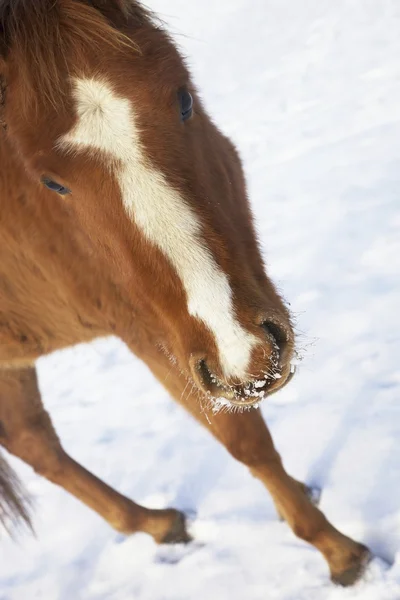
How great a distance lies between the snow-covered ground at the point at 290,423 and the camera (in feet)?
6.14

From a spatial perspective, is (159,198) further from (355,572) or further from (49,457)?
(49,457)

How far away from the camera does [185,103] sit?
1119 mm

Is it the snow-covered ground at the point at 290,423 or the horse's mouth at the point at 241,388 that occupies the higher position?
the horse's mouth at the point at 241,388

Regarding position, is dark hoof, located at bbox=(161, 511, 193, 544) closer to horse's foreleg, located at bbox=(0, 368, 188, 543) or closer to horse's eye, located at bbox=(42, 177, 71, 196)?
horse's foreleg, located at bbox=(0, 368, 188, 543)

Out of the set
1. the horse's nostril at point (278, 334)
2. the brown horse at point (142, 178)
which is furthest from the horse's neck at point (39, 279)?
the horse's nostril at point (278, 334)

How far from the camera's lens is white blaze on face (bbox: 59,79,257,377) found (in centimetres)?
100

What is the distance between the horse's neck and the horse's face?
0.22m

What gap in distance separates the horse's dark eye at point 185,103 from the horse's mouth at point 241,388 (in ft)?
1.74

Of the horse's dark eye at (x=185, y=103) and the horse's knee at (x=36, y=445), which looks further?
the horse's knee at (x=36, y=445)

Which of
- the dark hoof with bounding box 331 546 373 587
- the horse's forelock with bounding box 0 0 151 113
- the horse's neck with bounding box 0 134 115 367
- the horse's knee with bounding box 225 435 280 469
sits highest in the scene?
the horse's forelock with bounding box 0 0 151 113

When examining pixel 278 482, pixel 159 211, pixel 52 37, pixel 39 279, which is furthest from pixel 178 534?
pixel 52 37

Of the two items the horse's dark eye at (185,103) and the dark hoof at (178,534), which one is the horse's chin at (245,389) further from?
the dark hoof at (178,534)

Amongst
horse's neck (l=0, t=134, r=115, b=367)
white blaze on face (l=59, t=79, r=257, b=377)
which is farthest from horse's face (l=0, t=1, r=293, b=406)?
horse's neck (l=0, t=134, r=115, b=367)

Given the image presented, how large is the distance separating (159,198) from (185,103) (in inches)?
10.0
